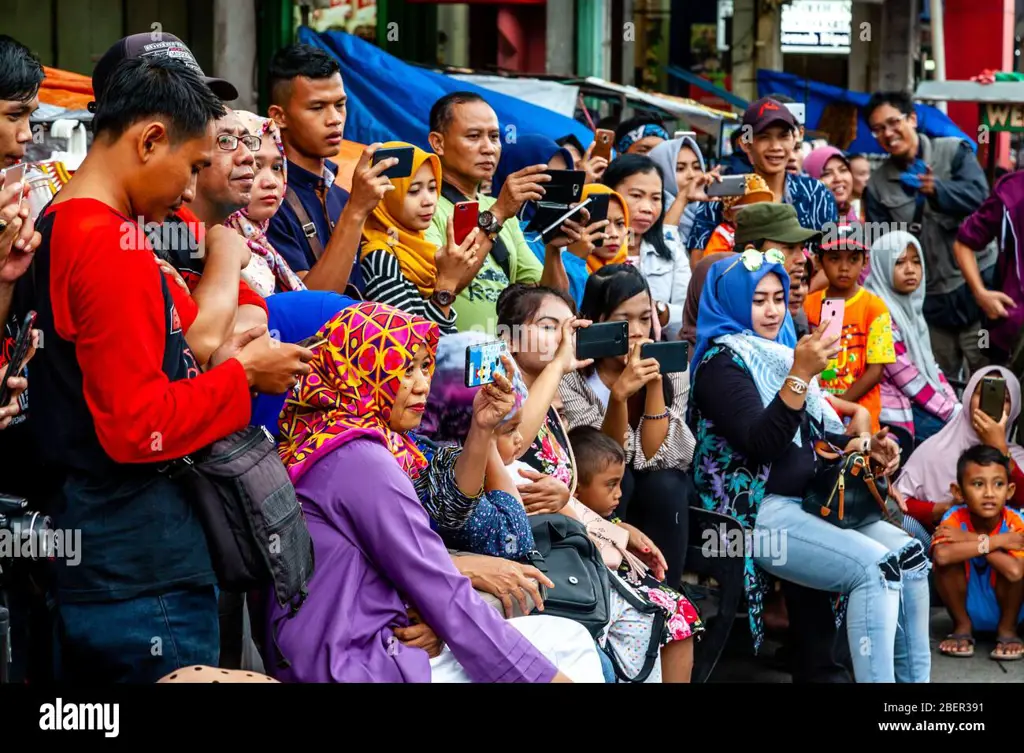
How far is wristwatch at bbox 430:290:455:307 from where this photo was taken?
15.3ft

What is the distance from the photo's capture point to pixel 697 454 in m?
5.49

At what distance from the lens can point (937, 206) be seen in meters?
8.82

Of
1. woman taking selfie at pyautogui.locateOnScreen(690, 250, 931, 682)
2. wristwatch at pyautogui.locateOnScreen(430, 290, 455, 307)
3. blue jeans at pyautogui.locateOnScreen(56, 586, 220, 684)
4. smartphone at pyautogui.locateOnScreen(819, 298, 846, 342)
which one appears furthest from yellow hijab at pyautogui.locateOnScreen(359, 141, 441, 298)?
blue jeans at pyautogui.locateOnScreen(56, 586, 220, 684)

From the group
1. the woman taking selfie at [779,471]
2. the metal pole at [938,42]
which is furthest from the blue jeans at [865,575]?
the metal pole at [938,42]

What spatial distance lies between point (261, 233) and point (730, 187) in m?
3.31

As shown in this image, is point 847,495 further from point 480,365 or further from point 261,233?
point 261,233

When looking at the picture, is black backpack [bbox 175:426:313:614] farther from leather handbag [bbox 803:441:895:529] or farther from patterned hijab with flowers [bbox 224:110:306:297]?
leather handbag [bbox 803:441:895:529]

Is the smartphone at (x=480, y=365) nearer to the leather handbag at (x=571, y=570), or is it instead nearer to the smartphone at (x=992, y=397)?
the leather handbag at (x=571, y=570)

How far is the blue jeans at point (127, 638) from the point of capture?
299 cm

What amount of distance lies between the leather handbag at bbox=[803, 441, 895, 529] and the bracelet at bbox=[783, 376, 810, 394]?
0.41 m

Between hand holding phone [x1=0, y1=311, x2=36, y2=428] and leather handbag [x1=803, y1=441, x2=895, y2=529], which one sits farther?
leather handbag [x1=803, y1=441, x2=895, y2=529]

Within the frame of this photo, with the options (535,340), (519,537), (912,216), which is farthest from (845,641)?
(912,216)

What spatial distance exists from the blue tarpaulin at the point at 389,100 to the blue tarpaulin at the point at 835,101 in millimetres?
7525

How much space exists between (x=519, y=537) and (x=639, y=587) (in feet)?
2.65
